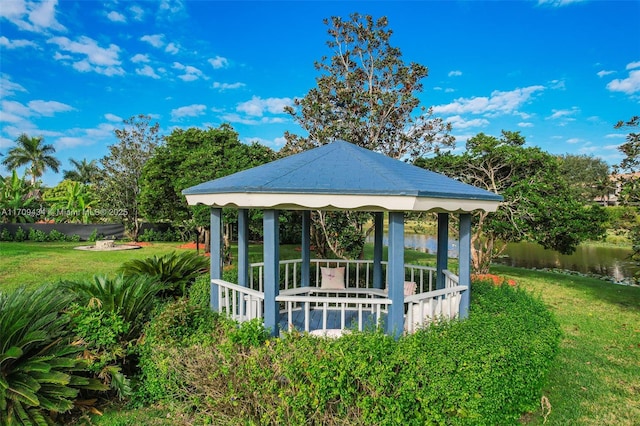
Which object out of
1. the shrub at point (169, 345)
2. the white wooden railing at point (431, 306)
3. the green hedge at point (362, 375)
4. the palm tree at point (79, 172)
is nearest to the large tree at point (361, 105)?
the white wooden railing at point (431, 306)

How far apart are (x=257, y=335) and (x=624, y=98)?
18.7 m

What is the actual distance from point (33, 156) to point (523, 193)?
51.6m

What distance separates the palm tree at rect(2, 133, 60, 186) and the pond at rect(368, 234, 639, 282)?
154 feet

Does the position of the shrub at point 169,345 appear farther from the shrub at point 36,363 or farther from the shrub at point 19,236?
the shrub at point 19,236

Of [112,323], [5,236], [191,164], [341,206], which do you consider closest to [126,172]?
[5,236]

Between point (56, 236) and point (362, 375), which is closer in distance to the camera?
point (362, 375)

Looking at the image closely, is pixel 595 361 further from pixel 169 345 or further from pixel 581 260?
pixel 581 260

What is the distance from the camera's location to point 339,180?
4.86 m

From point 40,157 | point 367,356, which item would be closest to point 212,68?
point 367,356

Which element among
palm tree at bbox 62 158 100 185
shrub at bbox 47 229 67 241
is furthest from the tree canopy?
palm tree at bbox 62 158 100 185

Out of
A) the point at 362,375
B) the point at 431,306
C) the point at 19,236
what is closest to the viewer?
the point at 362,375

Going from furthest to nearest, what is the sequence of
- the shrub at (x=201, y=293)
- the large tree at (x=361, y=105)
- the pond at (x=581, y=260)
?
the pond at (x=581, y=260) < the large tree at (x=361, y=105) < the shrub at (x=201, y=293)

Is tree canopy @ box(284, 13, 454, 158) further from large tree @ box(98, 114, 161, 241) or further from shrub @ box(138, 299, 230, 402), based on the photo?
large tree @ box(98, 114, 161, 241)

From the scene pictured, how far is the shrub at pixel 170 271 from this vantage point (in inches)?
303
